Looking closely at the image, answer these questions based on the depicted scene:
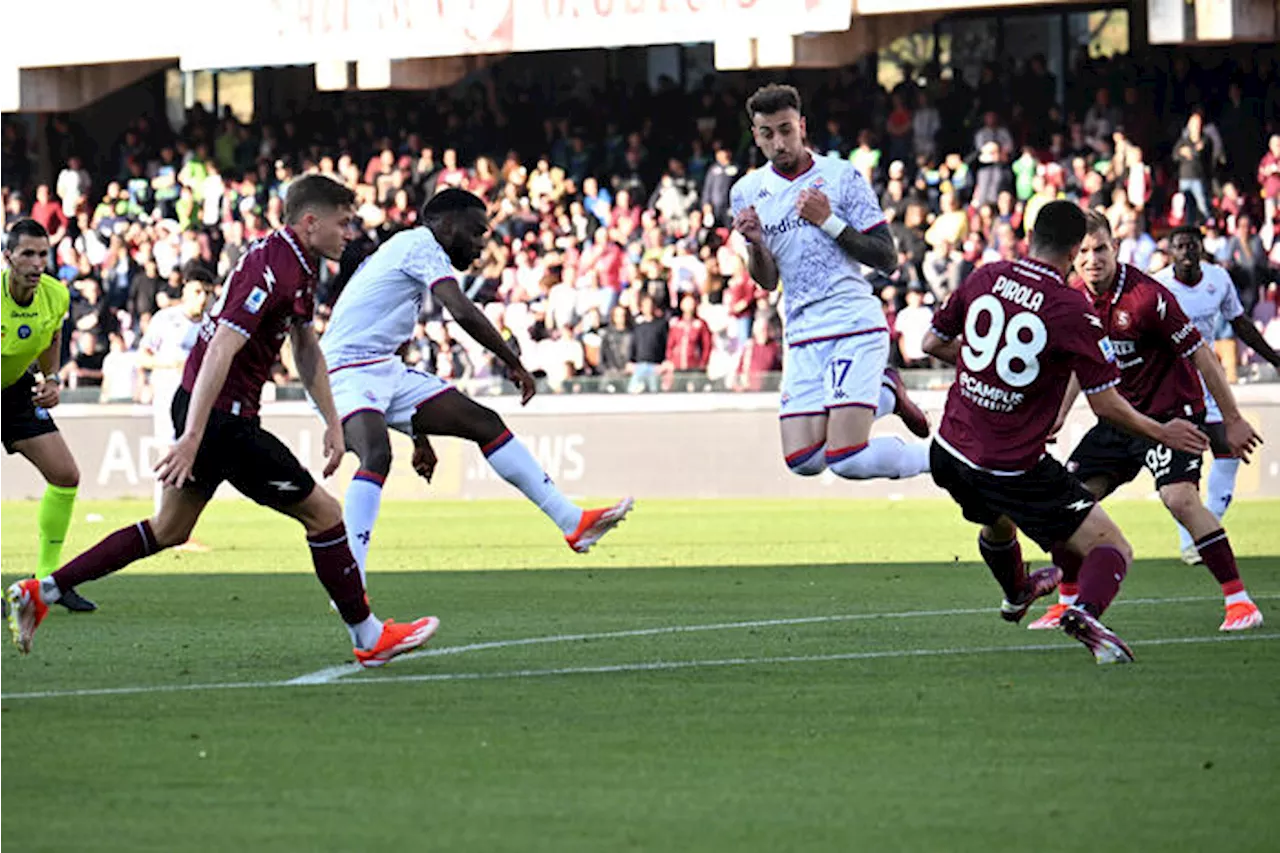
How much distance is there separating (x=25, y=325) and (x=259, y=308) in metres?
4.19

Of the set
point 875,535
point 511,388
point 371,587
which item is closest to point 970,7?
point 511,388

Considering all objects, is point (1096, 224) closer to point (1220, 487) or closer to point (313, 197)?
point (313, 197)

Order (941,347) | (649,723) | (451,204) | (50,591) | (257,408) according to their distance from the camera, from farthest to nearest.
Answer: (451,204) → (941,347) → (50,591) → (257,408) → (649,723)

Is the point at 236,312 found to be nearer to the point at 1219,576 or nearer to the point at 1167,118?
the point at 1219,576

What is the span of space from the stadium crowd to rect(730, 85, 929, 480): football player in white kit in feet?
38.4

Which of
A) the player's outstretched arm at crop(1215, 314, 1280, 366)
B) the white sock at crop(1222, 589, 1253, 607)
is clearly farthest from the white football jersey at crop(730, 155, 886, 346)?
the player's outstretched arm at crop(1215, 314, 1280, 366)

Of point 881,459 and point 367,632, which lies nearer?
point 367,632

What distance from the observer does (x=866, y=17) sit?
31.7 m

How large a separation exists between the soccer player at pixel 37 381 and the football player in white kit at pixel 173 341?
11.5ft

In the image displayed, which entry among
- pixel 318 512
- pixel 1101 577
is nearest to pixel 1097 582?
pixel 1101 577

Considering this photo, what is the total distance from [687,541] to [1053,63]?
1409 cm

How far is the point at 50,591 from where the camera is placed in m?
10.1

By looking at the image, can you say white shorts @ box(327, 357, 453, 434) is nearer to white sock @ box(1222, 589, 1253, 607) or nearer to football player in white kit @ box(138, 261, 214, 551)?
white sock @ box(1222, 589, 1253, 607)

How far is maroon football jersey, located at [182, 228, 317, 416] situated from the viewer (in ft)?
31.1
